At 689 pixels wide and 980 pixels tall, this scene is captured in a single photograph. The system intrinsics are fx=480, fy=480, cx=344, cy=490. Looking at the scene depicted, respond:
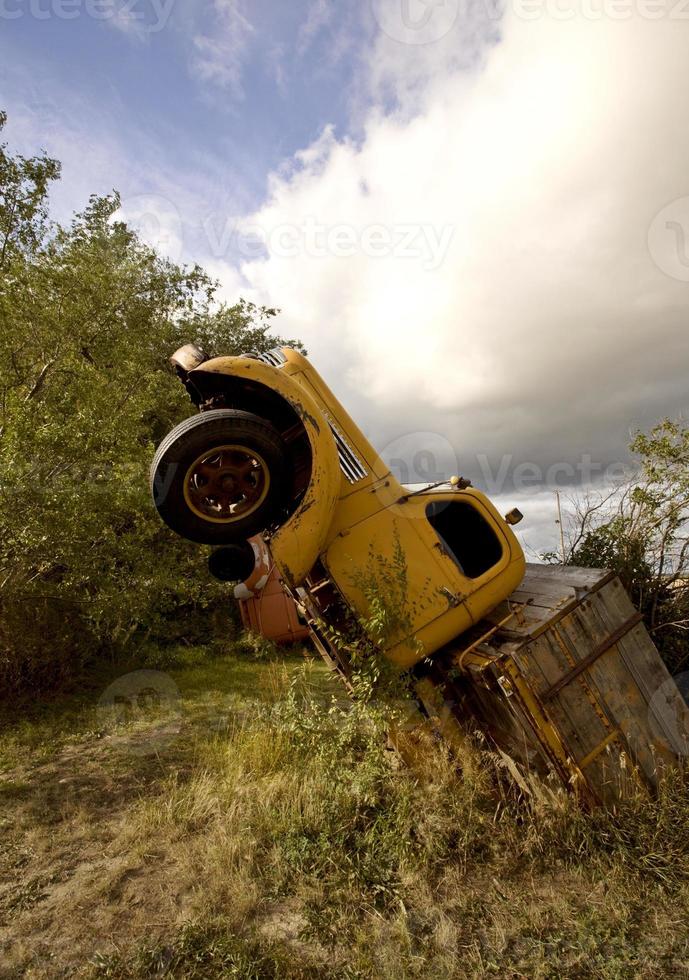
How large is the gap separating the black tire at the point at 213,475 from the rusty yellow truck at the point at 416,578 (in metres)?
0.01

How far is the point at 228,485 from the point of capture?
362 centimetres

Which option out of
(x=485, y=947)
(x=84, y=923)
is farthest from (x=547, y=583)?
(x=84, y=923)

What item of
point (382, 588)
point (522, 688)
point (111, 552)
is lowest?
point (522, 688)

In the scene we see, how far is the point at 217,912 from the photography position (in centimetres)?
305

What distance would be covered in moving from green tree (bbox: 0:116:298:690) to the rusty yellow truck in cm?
280

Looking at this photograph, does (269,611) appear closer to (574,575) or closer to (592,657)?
(574,575)

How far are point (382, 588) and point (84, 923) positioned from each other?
9.50 ft

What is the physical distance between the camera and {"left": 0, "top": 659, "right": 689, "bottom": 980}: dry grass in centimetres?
279

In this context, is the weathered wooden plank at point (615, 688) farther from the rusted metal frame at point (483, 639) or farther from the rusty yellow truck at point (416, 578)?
the rusted metal frame at point (483, 639)

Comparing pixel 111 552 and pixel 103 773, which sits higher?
pixel 111 552

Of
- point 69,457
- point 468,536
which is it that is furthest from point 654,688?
point 69,457

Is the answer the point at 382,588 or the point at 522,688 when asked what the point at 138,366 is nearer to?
the point at 382,588

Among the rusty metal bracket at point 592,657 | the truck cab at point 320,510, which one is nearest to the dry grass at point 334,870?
the rusty metal bracket at point 592,657

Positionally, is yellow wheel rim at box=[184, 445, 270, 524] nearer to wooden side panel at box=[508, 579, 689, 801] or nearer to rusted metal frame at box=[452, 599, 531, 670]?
rusted metal frame at box=[452, 599, 531, 670]
